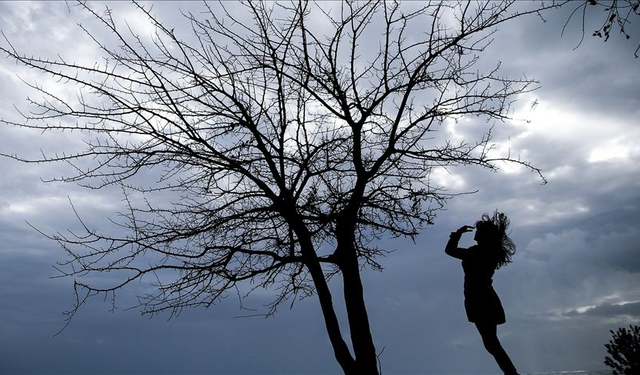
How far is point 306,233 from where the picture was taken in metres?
7.18

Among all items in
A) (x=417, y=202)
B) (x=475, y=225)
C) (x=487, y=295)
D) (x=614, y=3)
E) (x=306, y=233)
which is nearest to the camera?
(x=614, y=3)

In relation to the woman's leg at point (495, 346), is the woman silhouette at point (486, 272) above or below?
above

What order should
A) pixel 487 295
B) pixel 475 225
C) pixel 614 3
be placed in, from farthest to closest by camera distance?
pixel 475 225
pixel 487 295
pixel 614 3

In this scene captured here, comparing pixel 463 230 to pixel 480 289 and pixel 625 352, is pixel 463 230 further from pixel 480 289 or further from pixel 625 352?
pixel 625 352

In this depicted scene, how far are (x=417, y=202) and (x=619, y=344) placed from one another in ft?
14.6

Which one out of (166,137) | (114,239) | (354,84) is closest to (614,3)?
(354,84)

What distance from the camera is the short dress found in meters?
6.12

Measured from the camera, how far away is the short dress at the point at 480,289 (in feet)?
20.1

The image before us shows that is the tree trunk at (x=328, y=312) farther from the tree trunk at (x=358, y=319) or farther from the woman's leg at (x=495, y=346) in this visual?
the woman's leg at (x=495, y=346)

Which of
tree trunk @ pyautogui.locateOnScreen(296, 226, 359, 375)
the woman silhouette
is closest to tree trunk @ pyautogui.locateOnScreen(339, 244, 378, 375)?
tree trunk @ pyautogui.locateOnScreen(296, 226, 359, 375)

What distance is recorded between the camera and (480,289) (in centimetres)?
625

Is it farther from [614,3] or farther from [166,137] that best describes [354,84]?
[614,3]

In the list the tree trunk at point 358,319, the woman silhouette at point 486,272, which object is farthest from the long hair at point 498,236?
the tree trunk at point 358,319

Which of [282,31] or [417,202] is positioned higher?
[282,31]
